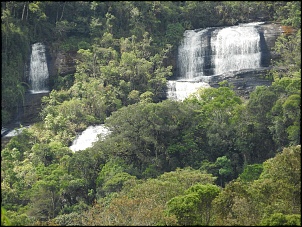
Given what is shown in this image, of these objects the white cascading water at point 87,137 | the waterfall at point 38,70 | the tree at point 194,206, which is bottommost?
the white cascading water at point 87,137

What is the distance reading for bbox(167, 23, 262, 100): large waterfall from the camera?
45.7 m

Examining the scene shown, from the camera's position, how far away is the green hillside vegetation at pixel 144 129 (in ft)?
75.5

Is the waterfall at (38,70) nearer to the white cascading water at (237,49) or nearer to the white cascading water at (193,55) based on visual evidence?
the white cascading water at (193,55)

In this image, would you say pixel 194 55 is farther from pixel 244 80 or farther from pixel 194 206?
pixel 194 206

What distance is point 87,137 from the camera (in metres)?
38.3

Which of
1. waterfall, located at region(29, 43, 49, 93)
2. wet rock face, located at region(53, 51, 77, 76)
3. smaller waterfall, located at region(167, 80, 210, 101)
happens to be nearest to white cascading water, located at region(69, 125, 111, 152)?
smaller waterfall, located at region(167, 80, 210, 101)

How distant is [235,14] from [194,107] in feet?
62.2

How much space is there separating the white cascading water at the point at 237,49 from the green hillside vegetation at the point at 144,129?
5.67 ft

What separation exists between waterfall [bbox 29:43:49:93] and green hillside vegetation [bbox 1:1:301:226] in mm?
663

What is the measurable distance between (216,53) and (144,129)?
1596cm

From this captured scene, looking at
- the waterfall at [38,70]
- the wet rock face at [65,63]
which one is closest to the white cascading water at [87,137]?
the waterfall at [38,70]

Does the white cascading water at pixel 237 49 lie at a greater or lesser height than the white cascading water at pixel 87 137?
greater

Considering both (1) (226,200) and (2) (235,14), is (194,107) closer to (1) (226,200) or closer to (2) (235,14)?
(1) (226,200)

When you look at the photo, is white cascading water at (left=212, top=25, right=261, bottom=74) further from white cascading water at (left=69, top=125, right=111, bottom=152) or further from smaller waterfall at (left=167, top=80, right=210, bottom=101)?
white cascading water at (left=69, top=125, right=111, bottom=152)
